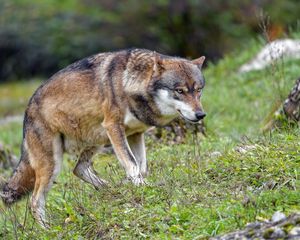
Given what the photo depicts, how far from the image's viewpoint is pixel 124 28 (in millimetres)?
26172

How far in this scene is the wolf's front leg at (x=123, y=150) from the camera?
26.3ft

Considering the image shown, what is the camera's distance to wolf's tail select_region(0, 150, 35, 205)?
28.3ft

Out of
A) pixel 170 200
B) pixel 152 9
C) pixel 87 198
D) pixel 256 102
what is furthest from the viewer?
pixel 152 9

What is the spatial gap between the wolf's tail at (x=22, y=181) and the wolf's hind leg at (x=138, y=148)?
3.66 ft

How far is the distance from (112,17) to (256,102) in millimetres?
13948

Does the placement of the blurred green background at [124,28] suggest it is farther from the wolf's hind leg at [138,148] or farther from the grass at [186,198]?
the grass at [186,198]

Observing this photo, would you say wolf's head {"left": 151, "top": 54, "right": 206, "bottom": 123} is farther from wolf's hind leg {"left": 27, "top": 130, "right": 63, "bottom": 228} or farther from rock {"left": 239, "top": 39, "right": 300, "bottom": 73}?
Answer: rock {"left": 239, "top": 39, "right": 300, "bottom": 73}

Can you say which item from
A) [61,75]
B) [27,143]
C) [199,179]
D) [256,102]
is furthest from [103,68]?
[256,102]

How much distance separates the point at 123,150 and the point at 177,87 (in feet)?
2.78

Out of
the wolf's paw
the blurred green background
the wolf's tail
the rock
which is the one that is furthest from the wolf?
the blurred green background

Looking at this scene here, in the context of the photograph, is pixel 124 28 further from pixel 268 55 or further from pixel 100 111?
pixel 100 111

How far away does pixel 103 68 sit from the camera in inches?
341

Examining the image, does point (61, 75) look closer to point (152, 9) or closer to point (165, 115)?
point (165, 115)

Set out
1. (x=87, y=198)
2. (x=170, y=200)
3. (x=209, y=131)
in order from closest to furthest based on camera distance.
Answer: (x=170, y=200) → (x=87, y=198) → (x=209, y=131)
